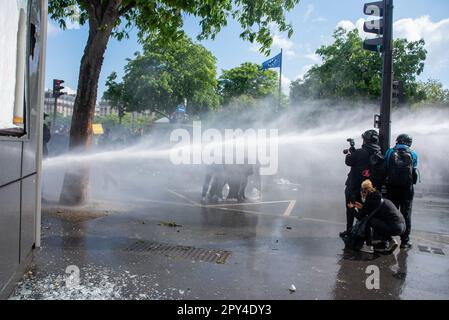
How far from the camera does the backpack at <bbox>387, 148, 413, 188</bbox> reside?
5867mm

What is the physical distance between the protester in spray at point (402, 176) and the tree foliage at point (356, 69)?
61.2 ft

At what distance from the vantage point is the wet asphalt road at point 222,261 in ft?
12.7

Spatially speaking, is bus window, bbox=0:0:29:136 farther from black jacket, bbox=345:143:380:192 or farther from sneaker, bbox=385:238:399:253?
sneaker, bbox=385:238:399:253

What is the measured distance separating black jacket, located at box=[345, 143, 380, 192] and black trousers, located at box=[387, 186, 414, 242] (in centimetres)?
51

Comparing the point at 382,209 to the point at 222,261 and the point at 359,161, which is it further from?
the point at 222,261

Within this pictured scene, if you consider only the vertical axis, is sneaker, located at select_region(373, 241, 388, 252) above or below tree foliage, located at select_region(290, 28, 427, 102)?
below

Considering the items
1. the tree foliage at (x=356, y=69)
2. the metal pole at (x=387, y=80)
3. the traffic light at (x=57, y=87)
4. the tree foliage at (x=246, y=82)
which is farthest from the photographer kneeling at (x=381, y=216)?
the tree foliage at (x=246, y=82)

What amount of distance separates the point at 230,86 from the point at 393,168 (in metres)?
41.2

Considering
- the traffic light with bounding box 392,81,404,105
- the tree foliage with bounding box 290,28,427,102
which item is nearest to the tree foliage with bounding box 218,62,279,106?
the tree foliage with bounding box 290,28,427,102

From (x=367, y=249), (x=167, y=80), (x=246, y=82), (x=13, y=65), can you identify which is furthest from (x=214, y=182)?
(x=246, y=82)

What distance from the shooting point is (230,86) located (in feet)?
151

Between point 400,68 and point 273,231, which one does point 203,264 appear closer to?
point 273,231

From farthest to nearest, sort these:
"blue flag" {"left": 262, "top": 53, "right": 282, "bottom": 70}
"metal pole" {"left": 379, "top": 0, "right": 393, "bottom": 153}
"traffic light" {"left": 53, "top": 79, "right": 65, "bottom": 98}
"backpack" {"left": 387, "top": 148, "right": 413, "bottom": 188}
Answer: "blue flag" {"left": 262, "top": 53, "right": 282, "bottom": 70}
"traffic light" {"left": 53, "top": 79, "right": 65, "bottom": 98}
"metal pole" {"left": 379, "top": 0, "right": 393, "bottom": 153}
"backpack" {"left": 387, "top": 148, "right": 413, "bottom": 188}
